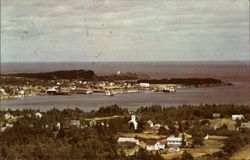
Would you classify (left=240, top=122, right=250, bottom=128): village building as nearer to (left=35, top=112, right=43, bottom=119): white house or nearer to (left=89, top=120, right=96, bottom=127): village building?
(left=89, top=120, right=96, bottom=127): village building

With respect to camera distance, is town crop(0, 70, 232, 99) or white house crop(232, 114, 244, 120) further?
town crop(0, 70, 232, 99)

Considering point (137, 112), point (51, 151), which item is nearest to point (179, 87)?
point (137, 112)

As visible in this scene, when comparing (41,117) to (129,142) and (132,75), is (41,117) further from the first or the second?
(132,75)

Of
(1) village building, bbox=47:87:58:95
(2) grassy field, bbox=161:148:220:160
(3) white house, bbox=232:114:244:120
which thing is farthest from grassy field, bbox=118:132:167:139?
(1) village building, bbox=47:87:58:95

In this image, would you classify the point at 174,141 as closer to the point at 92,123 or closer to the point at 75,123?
the point at 92,123

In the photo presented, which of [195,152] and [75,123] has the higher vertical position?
[75,123]

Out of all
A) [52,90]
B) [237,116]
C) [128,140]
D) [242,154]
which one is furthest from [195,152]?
[52,90]

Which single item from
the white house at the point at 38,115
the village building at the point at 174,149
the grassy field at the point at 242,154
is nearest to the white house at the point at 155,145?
A: the village building at the point at 174,149
